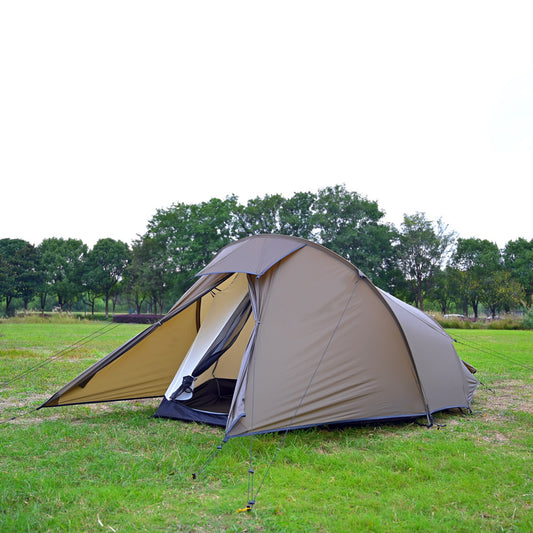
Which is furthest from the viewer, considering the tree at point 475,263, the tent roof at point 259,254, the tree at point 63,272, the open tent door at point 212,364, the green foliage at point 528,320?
the tree at point 63,272

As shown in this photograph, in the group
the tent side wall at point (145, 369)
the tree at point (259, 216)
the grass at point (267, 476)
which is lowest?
the grass at point (267, 476)

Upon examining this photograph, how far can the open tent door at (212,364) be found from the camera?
5863 mm

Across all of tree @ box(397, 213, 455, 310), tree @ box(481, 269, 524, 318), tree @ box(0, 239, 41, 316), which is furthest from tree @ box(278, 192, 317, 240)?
tree @ box(0, 239, 41, 316)

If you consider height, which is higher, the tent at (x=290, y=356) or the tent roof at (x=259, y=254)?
the tent roof at (x=259, y=254)

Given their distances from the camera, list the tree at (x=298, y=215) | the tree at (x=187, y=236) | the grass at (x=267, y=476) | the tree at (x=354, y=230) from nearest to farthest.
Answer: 1. the grass at (x=267, y=476)
2. the tree at (x=187, y=236)
3. the tree at (x=354, y=230)
4. the tree at (x=298, y=215)

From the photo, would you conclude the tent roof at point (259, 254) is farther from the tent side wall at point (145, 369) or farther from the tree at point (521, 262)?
the tree at point (521, 262)

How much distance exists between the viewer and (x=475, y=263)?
1793 inches

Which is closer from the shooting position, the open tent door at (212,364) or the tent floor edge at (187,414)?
the tent floor edge at (187,414)

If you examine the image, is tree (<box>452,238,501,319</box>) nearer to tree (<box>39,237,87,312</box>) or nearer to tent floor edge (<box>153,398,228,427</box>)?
tree (<box>39,237,87,312</box>)

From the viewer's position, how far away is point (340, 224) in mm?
39562

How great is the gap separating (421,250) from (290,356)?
133 ft

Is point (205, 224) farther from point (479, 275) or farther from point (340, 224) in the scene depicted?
point (479, 275)

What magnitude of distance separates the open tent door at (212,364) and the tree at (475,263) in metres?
40.7

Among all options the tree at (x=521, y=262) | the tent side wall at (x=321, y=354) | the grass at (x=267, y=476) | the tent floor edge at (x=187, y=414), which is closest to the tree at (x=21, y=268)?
the tent floor edge at (x=187, y=414)
